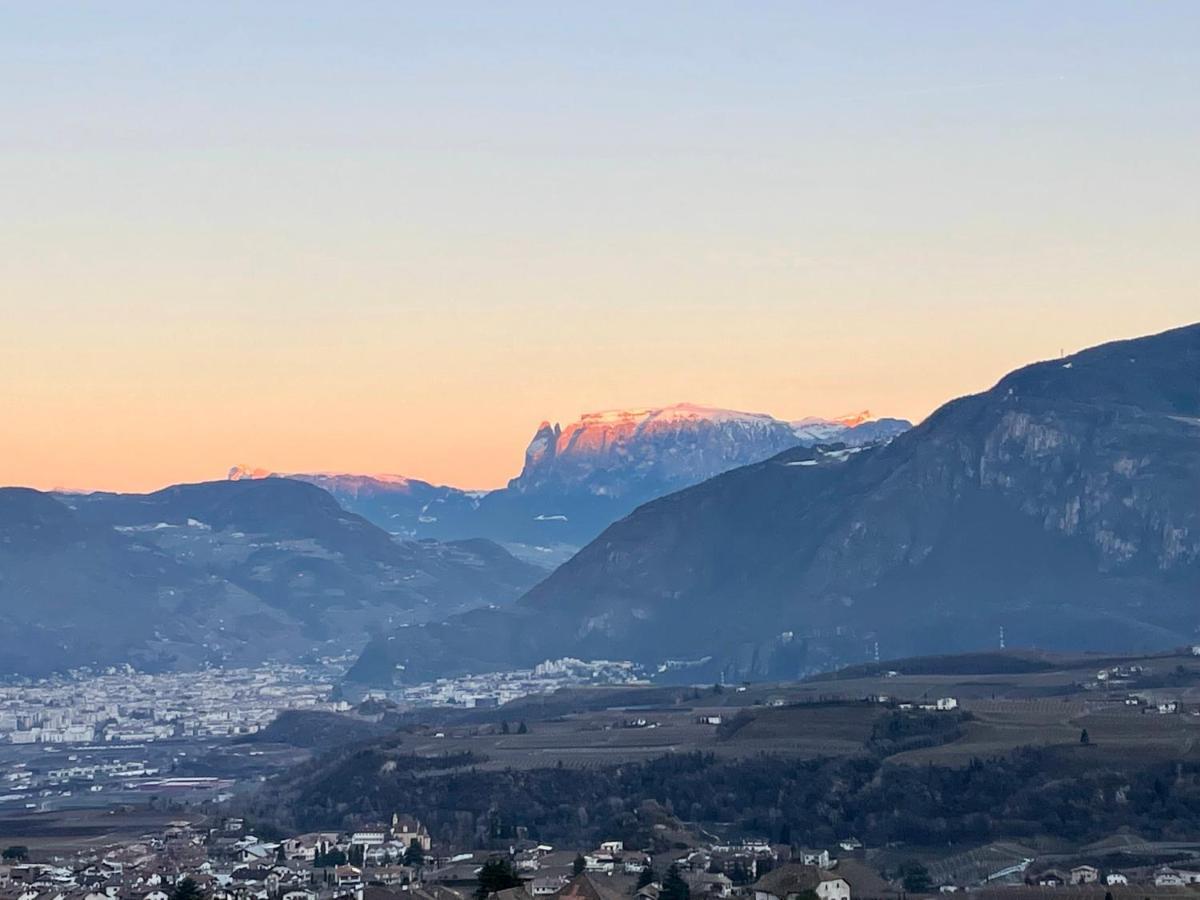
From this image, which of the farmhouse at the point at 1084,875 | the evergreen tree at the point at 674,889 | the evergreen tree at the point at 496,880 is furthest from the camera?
the farmhouse at the point at 1084,875

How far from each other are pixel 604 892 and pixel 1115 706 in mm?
89513

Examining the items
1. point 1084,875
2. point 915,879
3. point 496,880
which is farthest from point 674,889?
point 1084,875

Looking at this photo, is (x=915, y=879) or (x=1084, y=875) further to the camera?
(x=915, y=879)

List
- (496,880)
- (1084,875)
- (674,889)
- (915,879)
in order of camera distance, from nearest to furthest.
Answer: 1. (496,880)
2. (674,889)
3. (1084,875)
4. (915,879)

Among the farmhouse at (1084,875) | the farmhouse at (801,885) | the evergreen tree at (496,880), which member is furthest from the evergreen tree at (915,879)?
the evergreen tree at (496,880)

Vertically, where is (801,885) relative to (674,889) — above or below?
below

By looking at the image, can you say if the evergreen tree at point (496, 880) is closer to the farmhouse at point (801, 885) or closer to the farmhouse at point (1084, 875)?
the farmhouse at point (801, 885)

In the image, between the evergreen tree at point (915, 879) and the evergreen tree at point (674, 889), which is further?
the evergreen tree at point (915, 879)

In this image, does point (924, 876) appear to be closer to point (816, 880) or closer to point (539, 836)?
point (816, 880)

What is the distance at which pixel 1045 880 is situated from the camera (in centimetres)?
12838

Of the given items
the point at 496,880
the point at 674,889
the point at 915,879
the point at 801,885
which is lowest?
the point at 915,879

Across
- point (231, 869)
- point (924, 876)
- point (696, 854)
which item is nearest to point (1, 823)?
point (231, 869)

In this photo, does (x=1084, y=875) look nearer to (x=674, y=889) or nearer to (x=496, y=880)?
(x=674, y=889)

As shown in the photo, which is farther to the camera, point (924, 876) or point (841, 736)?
point (841, 736)
